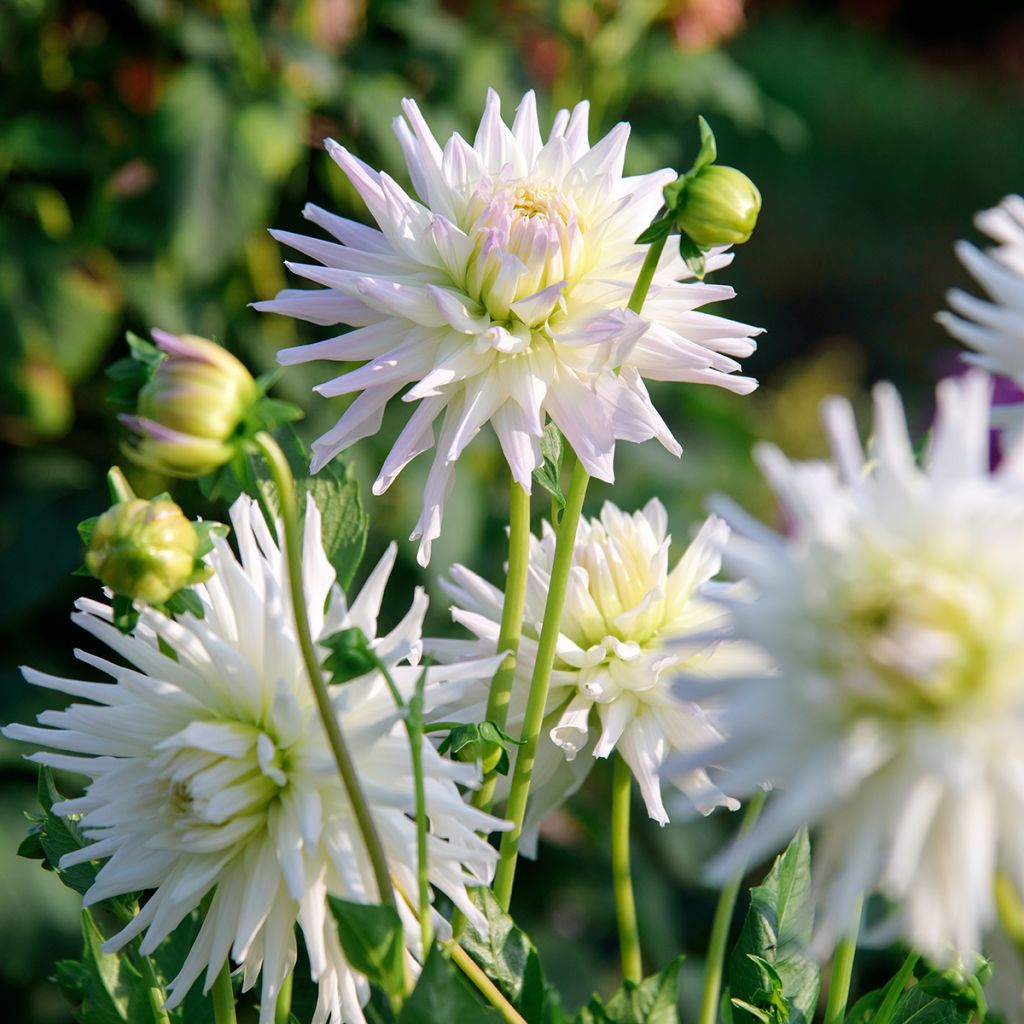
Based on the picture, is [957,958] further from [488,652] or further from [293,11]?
[293,11]

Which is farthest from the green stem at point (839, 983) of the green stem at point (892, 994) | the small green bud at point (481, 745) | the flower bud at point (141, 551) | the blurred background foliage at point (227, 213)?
the blurred background foliage at point (227, 213)

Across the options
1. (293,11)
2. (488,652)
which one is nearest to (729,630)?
(488,652)

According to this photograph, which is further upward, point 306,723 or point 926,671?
point 926,671

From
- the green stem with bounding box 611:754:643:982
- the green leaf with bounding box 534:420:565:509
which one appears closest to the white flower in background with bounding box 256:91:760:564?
the green leaf with bounding box 534:420:565:509

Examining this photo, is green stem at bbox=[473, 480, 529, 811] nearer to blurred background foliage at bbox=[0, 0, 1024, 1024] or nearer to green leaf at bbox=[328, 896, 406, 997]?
green leaf at bbox=[328, 896, 406, 997]

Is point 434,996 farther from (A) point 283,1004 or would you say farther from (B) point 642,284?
(B) point 642,284

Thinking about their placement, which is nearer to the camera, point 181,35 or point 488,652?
point 488,652

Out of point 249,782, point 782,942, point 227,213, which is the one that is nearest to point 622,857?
point 782,942
